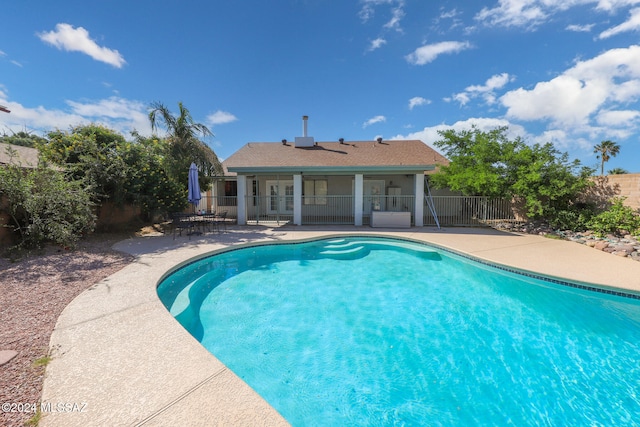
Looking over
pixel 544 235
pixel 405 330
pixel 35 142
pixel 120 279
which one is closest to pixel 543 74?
pixel 544 235

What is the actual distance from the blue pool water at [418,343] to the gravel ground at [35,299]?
1460 mm

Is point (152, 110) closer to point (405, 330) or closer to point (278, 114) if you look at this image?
point (278, 114)

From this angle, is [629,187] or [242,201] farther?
[242,201]

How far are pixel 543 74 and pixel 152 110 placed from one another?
58.4ft

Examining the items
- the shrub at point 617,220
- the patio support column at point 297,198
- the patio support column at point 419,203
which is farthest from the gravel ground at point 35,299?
the shrub at point 617,220

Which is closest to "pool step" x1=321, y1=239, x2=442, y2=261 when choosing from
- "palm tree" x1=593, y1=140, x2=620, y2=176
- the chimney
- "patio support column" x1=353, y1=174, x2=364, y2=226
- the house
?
"patio support column" x1=353, y1=174, x2=364, y2=226

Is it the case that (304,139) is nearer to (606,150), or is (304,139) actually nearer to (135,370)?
(135,370)

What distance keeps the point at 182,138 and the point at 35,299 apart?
978 cm

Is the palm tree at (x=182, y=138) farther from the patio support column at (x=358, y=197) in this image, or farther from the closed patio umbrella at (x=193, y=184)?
the patio support column at (x=358, y=197)

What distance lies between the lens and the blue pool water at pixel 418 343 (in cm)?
269

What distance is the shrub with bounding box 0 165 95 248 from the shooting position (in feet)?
20.4

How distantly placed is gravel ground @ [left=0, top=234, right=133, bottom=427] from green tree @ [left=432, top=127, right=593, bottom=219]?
12633 millimetres

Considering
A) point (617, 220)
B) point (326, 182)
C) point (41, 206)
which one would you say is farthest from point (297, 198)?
point (617, 220)

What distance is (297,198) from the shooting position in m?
12.3
